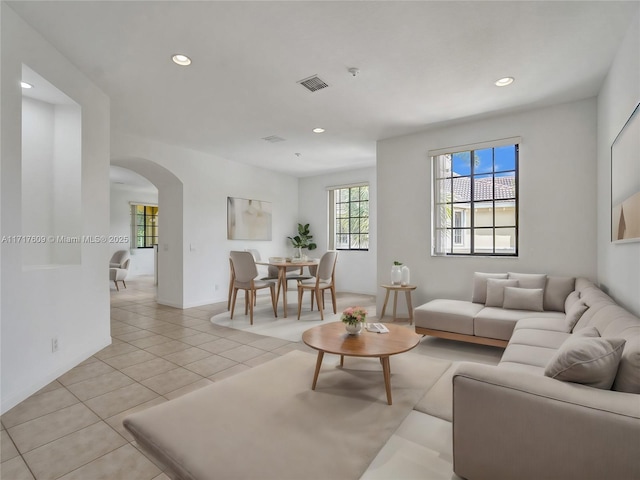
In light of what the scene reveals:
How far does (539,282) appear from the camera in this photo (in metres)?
3.50

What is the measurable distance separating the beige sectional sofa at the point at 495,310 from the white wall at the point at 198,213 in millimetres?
3916

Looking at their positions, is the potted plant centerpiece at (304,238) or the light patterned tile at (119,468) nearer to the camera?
the light patterned tile at (119,468)

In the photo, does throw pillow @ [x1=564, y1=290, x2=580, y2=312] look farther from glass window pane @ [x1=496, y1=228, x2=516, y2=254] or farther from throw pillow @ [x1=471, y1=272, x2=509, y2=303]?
glass window pane @ [x1=496, y1=228, x2=516, y2=254]

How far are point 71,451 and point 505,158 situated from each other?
497 centimetres

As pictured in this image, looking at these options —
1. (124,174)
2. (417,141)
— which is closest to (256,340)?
(417,141)

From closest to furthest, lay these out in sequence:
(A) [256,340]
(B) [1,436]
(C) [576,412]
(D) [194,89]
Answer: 1. (C) [576,412]
2. (B) [1,436]
3. (D) [194,89]
4. (A) [256,340]

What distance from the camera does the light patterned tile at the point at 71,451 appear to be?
1.63 m

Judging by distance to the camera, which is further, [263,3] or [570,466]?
[263,3]

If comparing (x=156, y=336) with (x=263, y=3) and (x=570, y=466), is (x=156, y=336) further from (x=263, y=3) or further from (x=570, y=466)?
(x=570, y=466)

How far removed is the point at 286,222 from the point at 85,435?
602 cm


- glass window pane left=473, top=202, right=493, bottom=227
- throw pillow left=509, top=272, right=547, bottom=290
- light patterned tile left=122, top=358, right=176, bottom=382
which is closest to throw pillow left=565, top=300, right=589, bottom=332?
throw pillow left=509, top=272, right=547, bottom=290

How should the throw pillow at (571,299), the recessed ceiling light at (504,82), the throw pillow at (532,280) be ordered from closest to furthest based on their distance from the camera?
1. the throw pillow at (571,299)
2. the recessed ceiling light at (504,82)
3. the throw pillow at (532,280)

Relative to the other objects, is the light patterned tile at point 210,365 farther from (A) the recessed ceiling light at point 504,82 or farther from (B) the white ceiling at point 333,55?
(A) the recessed ceiling light at point 504,82

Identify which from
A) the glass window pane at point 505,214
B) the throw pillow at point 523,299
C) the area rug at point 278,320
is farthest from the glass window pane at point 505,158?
the area rug at point 278,320
